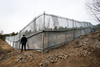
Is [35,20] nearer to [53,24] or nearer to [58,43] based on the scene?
[53,24]

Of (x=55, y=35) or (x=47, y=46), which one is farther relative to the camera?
(x=55, y=35)

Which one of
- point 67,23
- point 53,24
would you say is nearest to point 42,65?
point 53,24

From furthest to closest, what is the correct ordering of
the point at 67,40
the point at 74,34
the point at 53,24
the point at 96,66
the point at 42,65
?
the point at 74,34, the point at 67,40, the point at 53,24, the point at 42,65, the point at 96,66

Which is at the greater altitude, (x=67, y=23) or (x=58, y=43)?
(x=67, y=23)

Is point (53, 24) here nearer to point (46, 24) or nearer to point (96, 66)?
point (46, 24)

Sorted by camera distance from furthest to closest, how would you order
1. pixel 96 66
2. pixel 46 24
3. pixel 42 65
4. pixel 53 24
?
pixel 53 24, pixel 46 24, pixel 42 65, pixel 96 66

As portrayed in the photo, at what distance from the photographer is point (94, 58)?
8.98 ft

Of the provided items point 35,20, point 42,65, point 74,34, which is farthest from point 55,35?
point 74,34

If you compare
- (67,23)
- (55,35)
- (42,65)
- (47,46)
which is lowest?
(42,65)

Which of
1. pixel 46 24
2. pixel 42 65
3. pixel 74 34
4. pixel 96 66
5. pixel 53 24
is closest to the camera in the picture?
pixel 96 66

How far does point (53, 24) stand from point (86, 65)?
9.82 feet

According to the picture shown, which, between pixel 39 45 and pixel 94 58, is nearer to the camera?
pixel 94 58

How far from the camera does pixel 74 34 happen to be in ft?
21.0

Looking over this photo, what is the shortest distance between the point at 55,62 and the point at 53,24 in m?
2.53
